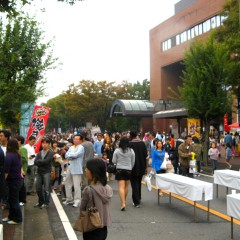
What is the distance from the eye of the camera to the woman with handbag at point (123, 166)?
8.80 m

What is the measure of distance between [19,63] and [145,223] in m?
9.55

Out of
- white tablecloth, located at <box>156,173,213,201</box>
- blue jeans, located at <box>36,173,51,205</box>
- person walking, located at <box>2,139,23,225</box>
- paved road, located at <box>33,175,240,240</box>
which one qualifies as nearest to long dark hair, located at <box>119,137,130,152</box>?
white tablecloth, located at <box>156,173,213,201</box>

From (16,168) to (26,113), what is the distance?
8.73 metres

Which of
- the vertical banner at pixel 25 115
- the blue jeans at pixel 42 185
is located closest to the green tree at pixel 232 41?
the vertical banner at pixel 25 115

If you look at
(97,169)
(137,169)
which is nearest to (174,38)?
(137,169)

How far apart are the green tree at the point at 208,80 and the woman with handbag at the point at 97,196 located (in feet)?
51.2

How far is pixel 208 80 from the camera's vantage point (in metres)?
19.6

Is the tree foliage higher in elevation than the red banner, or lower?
higher

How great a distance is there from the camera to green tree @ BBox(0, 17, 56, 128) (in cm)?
1458

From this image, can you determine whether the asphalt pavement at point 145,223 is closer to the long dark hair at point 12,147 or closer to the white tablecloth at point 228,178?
the white tablecloth at point 228,178

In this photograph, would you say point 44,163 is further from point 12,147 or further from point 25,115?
point 25,115

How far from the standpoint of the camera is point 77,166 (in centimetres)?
901

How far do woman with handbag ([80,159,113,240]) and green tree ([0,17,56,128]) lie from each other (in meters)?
10.5

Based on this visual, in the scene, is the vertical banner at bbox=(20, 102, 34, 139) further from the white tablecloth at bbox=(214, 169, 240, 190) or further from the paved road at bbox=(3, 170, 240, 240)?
the white tablecloth at bbox=(214, 169, 240, 190)
